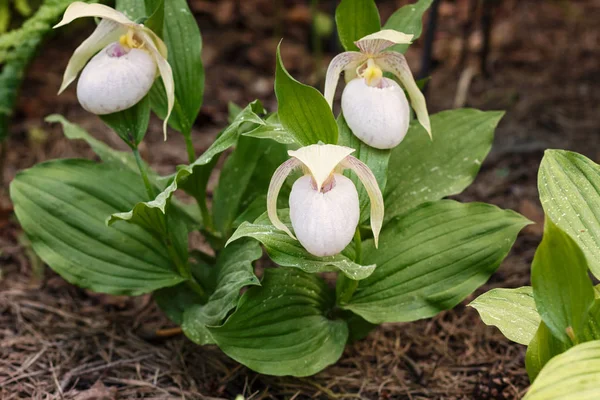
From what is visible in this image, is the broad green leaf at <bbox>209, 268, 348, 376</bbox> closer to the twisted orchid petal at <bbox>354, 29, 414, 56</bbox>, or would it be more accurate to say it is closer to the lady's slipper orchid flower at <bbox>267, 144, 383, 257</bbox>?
the lady's slipper orchid flower at <bbox>267, 144, 383, 257</bbox>

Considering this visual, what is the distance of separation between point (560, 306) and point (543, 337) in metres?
0.11

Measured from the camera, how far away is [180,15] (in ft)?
5.68

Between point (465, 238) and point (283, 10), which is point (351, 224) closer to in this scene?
point (465, 238)

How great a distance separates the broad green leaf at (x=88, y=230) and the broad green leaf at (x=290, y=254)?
403 millimetres

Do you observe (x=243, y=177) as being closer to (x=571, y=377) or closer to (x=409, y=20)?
(x=409, y=20)

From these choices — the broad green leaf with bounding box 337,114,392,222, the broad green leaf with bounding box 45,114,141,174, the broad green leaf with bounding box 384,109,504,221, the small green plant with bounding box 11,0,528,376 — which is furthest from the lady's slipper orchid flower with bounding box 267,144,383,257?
the broad green leaf with bounding box 45,114,141,174

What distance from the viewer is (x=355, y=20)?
5.20 feet

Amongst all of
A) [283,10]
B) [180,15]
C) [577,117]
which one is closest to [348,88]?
[180,15]

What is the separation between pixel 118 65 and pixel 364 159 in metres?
0.65

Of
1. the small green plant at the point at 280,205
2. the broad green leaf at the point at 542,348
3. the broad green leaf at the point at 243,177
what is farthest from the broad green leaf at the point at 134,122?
the broad green leaf at the point at 542,348

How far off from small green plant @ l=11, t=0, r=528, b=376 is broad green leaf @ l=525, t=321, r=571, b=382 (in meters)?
0.25

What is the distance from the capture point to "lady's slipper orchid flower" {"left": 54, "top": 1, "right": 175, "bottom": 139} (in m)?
1.51

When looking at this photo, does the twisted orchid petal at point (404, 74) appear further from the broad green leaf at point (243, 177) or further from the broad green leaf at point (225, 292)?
the broad green leaf at point (225, 292)

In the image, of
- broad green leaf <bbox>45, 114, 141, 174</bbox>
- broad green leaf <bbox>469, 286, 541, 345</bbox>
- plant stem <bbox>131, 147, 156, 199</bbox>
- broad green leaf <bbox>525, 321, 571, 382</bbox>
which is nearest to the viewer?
broad green leaf <bbox>525, 321, 571, 382</bbox>
